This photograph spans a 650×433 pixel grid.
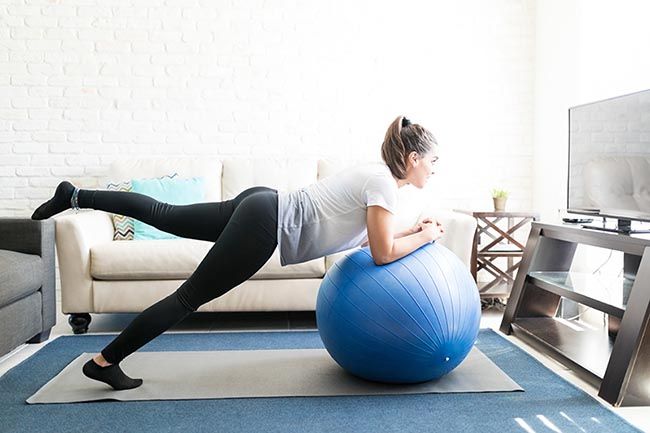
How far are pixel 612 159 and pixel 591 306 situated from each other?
0.68 metres

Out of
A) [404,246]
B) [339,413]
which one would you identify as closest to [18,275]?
[339,413]

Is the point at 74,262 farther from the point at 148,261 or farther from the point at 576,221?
the point at 576,221

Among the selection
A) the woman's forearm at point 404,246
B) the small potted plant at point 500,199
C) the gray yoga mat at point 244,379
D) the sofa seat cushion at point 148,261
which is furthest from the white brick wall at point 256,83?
the woman's forearm at point 404,246

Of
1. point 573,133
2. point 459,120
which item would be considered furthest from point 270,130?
point 573,133

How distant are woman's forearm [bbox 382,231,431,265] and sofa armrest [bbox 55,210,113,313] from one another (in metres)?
1.79

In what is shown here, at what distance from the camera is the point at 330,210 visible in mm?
2406

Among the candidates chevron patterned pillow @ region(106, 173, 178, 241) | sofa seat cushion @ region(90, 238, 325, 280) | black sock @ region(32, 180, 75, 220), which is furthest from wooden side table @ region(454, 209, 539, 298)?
black sock @ region(32, 180, 75, 220)

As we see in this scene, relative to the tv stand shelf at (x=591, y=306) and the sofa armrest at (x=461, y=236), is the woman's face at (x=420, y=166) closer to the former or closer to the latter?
the tv stand shelf at (x=591, y=306)

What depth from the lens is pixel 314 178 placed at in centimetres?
413

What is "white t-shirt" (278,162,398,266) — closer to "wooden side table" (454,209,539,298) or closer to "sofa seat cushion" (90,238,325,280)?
"sofa seat cushion" (90,238,325,280)

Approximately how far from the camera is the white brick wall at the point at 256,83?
4.36 meters

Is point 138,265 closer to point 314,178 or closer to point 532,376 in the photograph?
point 314,178

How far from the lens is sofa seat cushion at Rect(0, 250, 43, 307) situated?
2.71 metres

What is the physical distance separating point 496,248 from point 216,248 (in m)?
2.22
